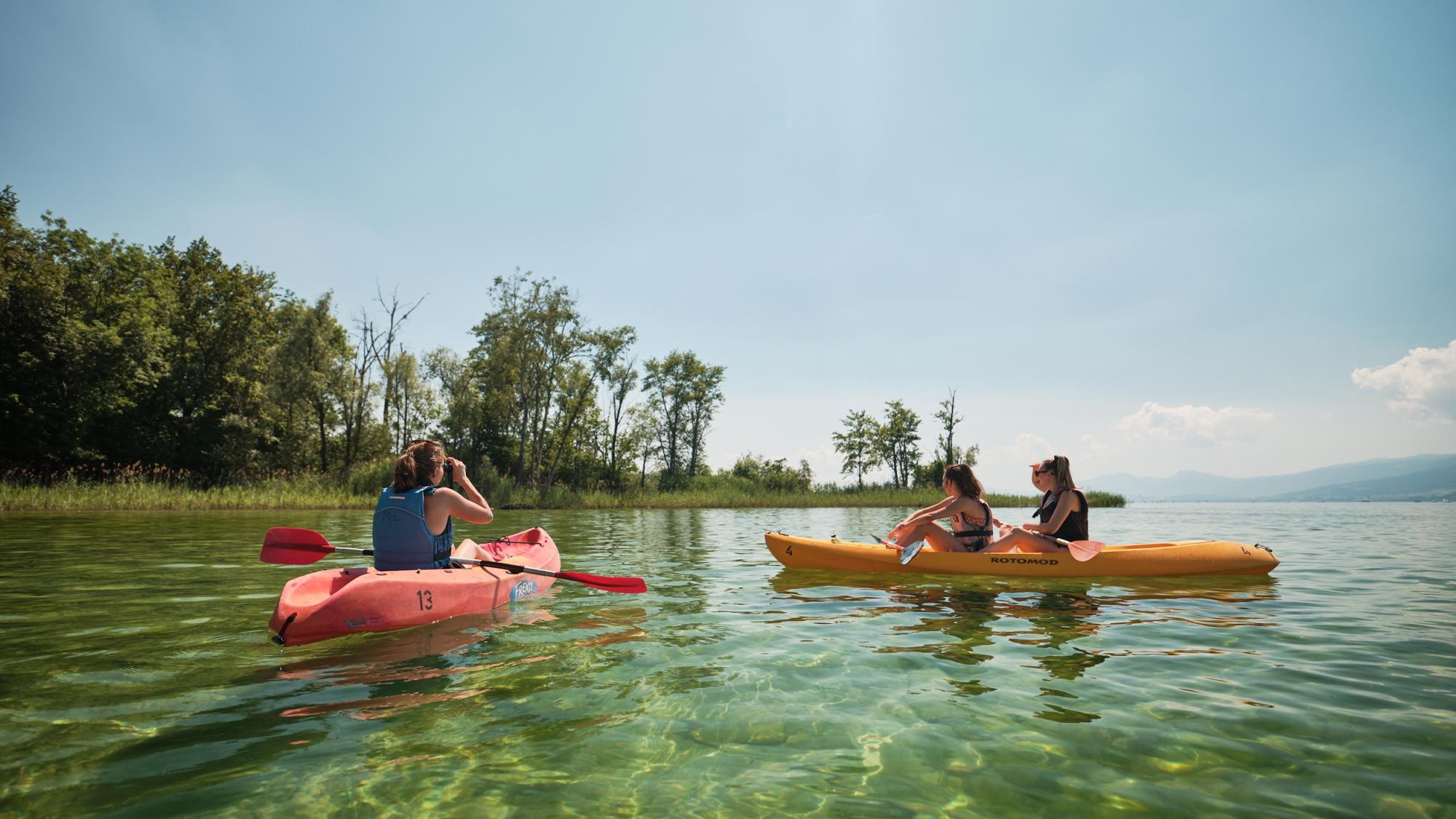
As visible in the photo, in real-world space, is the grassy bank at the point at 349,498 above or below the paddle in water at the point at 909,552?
above

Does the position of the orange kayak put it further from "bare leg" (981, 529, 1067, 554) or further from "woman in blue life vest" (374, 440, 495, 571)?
"bare leg" (981, 529, 1067, 554)

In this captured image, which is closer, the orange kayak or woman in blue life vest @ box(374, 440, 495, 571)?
the orange kayak

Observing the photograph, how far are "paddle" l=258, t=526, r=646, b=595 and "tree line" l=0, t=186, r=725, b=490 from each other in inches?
971

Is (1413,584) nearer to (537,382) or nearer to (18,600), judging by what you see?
(18,600)

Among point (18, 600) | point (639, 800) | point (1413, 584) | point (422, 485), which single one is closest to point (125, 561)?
point (18, 600)

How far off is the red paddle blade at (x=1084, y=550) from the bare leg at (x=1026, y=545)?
8.4 inches

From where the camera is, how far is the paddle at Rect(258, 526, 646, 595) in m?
6.05

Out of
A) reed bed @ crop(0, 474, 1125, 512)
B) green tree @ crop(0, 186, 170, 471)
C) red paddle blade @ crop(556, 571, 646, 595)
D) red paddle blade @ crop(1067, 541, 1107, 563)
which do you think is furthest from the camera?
green tree @ crop(0, 186, 170, 471)

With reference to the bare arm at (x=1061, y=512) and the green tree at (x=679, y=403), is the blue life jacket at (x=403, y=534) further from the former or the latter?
the green tree at (x=679, y=403)

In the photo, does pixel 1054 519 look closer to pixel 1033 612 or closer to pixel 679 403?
pixel 1033 612

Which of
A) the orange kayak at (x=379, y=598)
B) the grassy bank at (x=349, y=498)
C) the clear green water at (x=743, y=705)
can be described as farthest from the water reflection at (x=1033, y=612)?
the grassy bank at (x=349, y=498)

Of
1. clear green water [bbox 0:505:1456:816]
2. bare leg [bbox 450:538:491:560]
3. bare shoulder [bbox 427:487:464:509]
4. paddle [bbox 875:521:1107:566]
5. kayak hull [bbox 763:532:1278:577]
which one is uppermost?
bare shoulder [bbox 427:487:464:509]

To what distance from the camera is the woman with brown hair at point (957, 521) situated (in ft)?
26.9

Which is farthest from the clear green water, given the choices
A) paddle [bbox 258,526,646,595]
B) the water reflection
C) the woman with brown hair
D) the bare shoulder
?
the woman with brown hair
